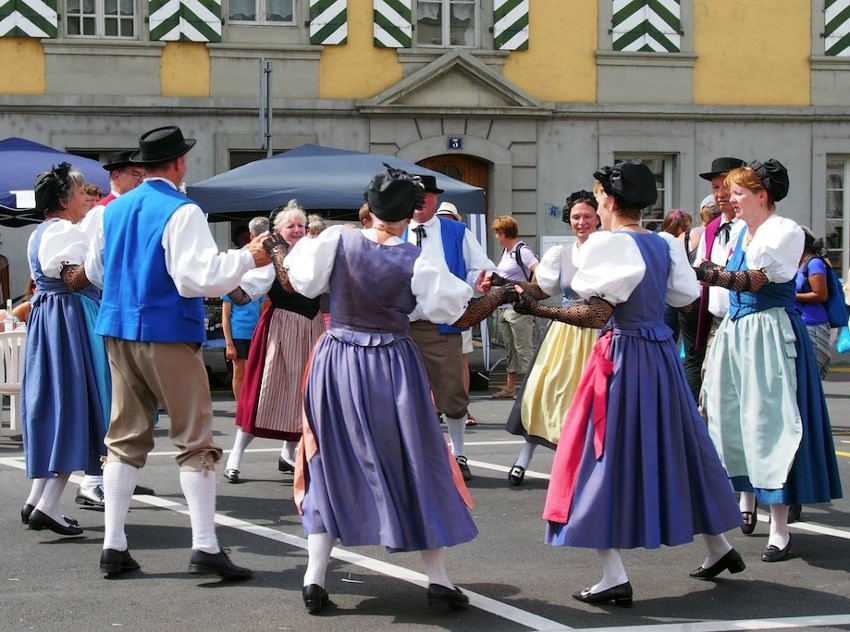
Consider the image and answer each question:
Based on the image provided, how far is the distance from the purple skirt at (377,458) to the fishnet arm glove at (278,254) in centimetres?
41

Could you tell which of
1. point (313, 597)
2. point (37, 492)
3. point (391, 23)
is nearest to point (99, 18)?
point (391, 23)

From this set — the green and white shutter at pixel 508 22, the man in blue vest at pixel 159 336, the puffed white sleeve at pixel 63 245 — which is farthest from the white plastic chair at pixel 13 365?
the green and white shutter at pixel 508 22

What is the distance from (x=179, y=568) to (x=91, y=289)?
1802 millimetres

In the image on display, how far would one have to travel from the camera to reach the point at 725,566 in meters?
5.69

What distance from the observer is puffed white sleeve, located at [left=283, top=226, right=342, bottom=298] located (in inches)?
204

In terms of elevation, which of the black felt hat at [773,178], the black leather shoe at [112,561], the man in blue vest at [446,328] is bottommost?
the black leather shoe at [112,561]

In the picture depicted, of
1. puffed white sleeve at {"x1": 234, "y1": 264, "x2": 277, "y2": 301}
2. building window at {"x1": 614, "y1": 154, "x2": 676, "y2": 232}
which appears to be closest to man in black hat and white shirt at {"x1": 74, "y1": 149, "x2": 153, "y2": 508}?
puffed white sleeve at {"x1": 234, "y1": 264, "x2": 277, "y2": 301}

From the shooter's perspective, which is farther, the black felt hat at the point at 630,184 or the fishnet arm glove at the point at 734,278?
the fishnet arm glove at the point at 734,278

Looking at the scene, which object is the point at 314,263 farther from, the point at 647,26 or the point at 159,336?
the point at 647,26

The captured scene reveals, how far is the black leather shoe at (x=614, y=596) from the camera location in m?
5.29

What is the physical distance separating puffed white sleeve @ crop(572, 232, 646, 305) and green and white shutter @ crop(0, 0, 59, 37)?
14518 mm

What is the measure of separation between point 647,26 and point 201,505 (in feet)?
52.2

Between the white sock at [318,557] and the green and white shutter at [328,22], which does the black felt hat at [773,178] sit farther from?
the green and white shutter at [328,22]

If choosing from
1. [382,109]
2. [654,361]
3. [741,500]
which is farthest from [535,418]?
[382,109]
